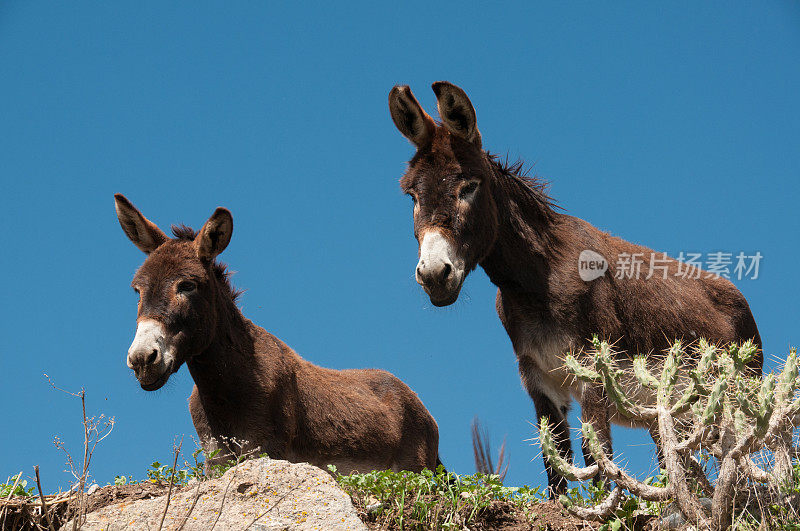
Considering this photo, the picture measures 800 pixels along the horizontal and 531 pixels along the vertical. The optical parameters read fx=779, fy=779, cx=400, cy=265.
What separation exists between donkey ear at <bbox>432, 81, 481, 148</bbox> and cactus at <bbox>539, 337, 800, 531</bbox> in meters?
2.38

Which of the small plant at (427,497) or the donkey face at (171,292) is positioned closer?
the small plant at (427,497)

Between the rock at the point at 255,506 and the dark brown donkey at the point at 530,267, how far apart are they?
5.80 ft

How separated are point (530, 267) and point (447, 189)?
38.4 inches

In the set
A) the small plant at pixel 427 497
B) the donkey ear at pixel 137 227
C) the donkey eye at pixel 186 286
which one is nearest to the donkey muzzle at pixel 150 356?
the donkey eye at pixel 186 286

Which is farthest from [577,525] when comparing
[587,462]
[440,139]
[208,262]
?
[208,262]

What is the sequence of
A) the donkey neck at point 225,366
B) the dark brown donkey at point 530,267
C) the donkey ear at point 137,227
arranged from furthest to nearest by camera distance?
the donkey ear at point 137,227 < the donkey neck at point 225,366 < the dark brown donkey at point 530,267

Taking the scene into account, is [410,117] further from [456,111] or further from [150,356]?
[150,356]

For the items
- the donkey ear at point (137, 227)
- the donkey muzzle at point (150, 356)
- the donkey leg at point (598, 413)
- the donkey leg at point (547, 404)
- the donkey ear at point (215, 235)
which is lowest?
the donkey leg at point (598, 413)

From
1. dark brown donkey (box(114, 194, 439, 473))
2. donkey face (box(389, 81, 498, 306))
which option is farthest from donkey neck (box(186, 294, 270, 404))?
donkey face (box(389, 81, 498, 306))

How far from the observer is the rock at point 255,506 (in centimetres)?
481

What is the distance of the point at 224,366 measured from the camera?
24.7 feet

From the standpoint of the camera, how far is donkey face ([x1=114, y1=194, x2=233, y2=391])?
6.93 meters

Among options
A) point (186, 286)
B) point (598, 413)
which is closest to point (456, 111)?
point (598, 413)

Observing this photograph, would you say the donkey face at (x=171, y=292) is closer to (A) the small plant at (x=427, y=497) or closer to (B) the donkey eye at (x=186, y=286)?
(B) the donkey eye at (x=186, y=286)
